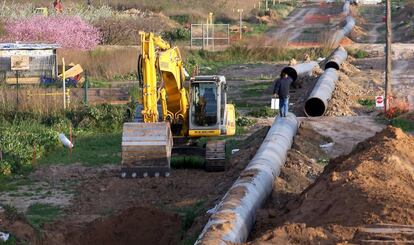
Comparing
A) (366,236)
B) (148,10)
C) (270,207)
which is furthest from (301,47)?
(366,236)

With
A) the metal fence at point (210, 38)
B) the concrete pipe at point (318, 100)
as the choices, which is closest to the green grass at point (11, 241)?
the concrete pipe at point (318, 100)

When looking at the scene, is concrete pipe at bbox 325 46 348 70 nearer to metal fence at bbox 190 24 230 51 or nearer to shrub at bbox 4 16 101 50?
metal fence at bbox 190 24 230 51

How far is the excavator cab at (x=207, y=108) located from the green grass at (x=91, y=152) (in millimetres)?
2405

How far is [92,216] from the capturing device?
18.0m

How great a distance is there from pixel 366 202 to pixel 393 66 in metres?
33.6

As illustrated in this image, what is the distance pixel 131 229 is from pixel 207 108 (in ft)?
22.0

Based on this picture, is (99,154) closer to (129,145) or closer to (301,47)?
(129,145)

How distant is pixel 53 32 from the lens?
A: 49531 mm

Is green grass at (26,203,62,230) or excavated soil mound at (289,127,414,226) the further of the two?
green grass at (26,203,62,230)

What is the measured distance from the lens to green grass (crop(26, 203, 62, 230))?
57.3 feet

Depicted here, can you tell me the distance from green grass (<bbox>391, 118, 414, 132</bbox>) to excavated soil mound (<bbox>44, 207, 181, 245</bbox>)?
11940 millimetres

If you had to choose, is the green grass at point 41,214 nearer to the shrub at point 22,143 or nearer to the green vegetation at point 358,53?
the shrub at point 22,143

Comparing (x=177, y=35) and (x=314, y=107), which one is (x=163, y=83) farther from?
(x=177, y=35)

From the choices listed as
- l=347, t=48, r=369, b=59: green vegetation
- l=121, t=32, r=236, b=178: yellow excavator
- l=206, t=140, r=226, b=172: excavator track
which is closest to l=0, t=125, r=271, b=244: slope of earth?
l=206, t=140, r=226, b=172: excavator track
